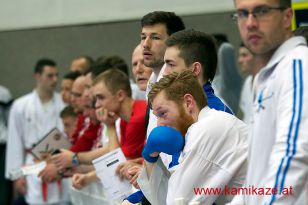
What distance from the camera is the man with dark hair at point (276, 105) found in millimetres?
3109

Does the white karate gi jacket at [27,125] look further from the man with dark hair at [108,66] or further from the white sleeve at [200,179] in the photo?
the white sleeve at [200,179]

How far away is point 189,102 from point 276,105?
3.78 ft

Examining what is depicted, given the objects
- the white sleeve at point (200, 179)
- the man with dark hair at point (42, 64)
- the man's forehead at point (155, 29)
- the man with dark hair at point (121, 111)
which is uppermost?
the man's forehead at point (155, 29)

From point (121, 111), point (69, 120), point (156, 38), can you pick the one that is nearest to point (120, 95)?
point (121, 111)

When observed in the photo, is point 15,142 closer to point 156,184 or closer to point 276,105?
point 156,184

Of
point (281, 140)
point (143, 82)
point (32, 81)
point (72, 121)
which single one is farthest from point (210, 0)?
point (281, 140)

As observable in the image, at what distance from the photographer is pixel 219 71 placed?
8.52m

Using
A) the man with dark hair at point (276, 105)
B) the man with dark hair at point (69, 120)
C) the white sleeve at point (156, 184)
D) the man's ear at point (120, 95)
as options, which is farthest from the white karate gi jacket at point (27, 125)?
the man with dark hair at point (276, 105)

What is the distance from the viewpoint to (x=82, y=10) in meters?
10.6

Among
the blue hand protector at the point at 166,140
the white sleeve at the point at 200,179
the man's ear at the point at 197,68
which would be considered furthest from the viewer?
the man's ear at the point at 197,68

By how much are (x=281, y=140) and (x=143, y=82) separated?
2804mm

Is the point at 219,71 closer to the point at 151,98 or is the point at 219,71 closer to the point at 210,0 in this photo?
the point at 210,0

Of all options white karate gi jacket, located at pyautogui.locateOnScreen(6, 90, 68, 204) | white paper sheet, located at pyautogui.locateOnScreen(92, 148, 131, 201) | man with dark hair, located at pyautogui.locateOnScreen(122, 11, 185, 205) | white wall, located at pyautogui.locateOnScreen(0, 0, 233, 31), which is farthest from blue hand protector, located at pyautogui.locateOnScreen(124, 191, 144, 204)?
white karate gi jacket, located at pyautogui.locateOnScreen(6, 90, 68, 204)

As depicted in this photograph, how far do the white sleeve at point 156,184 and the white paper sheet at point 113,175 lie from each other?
1.23 m
